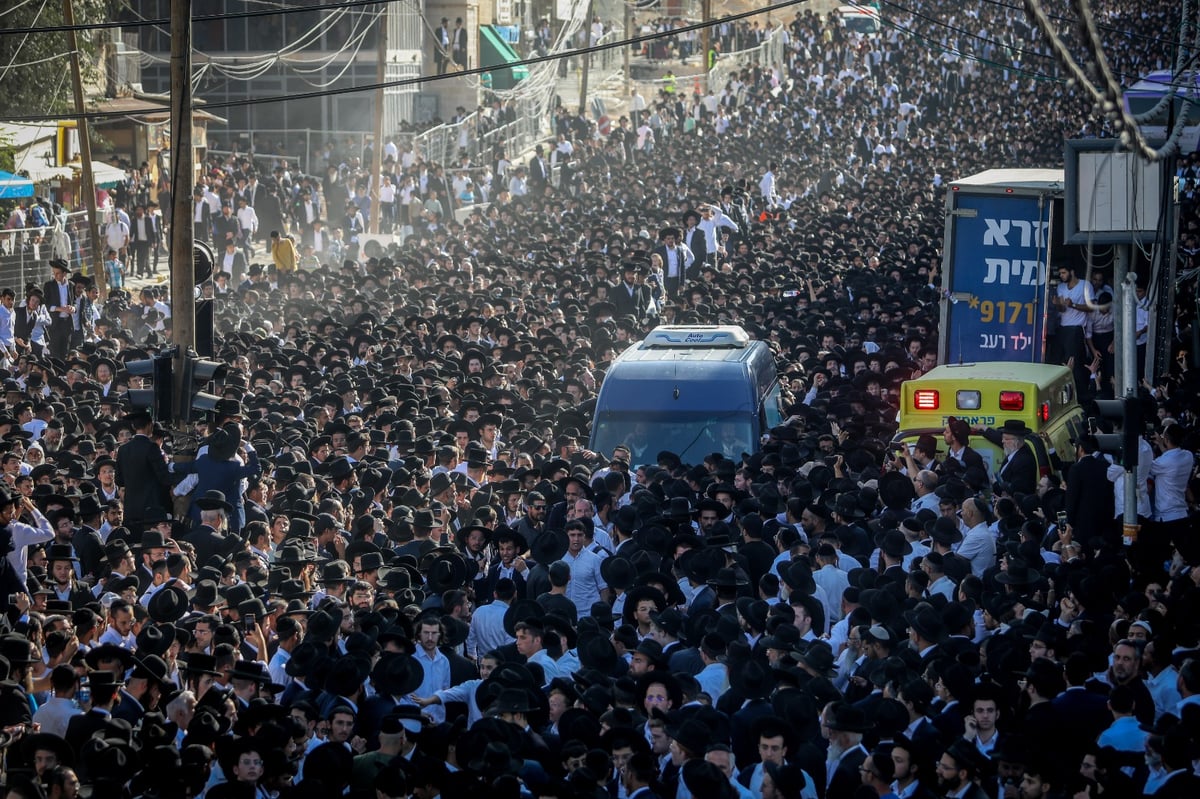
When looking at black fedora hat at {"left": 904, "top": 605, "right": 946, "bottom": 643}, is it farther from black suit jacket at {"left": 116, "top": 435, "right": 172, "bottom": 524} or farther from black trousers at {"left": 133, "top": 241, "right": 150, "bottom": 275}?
black trousers at {"left": 133, "top": 241, "right": 150, "bottom": 275}

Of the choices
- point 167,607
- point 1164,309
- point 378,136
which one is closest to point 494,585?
point 167,607

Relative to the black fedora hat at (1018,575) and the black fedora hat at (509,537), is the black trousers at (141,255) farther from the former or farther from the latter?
the black fedora hat at (1018,575)

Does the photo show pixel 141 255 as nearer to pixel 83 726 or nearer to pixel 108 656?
pixel 108 656

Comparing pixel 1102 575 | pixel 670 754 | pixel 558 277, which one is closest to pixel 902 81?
pixel 558 277

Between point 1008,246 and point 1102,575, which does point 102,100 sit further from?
point 1102,575

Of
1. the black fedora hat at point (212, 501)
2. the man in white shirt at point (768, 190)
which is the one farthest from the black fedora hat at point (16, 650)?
the man in white shirt at point (768, 190)

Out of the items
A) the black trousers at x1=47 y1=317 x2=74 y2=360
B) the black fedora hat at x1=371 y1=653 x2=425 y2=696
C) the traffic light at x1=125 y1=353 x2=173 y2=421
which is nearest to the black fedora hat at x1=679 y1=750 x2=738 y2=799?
the black fedora hat at x1=371 y1=653 x2=425 y2=696

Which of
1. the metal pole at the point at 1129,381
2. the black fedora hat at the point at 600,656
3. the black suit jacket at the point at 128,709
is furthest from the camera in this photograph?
the metal pole at the point at 1129,381

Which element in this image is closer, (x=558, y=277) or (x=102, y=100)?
(x=558, y=277)
